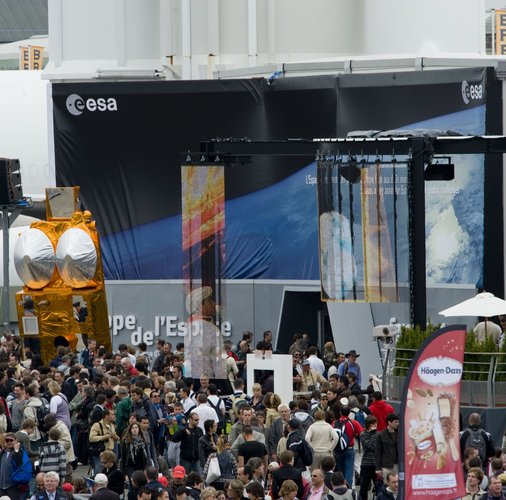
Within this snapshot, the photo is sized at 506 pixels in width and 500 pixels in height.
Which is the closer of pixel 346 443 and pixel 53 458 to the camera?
pixel 53 458

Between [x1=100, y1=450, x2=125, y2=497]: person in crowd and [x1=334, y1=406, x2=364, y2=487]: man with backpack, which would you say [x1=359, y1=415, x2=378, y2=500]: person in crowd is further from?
[x1=100, y1=450, x2=125, y2=497]: person in crowd

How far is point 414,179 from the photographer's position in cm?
2564

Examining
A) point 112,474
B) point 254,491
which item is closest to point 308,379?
point 112,474

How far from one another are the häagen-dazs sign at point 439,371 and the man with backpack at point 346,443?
5566 mm

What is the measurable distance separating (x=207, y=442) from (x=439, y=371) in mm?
5908

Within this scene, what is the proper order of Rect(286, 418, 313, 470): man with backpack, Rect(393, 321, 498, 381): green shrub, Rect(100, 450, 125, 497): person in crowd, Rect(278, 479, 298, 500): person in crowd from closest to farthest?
Rect(278, 479, 298, 500): person in crowd
Rect(100, 450, 125, 497): person in crowd
Rect(286, 418, 313, 470): man with backpack
Rect(393, 321, 498, 381): green shrub

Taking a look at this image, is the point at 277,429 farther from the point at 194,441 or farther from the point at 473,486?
the point at 473,486

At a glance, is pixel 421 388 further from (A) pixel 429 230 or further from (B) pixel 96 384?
(A) pixel 429 230

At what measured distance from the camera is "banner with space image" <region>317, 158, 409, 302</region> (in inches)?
1065

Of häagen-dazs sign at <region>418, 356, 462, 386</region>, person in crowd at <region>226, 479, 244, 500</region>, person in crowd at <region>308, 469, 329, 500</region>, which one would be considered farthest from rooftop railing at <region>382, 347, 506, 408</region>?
häagen-dazs sign at <region>418, 356, 462, 386</region>

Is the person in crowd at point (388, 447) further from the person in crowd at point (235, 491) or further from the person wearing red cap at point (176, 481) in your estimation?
the person in crowd at point (235, 491)

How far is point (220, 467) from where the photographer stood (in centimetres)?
1920

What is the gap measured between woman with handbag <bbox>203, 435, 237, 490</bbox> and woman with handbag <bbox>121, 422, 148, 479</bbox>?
4.72ft

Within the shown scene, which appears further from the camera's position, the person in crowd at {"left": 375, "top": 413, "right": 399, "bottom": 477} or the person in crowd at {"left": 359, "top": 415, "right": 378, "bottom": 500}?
the person in crowd at {"left": 359, "top": 415, "right": 378, "bottom": 500}
